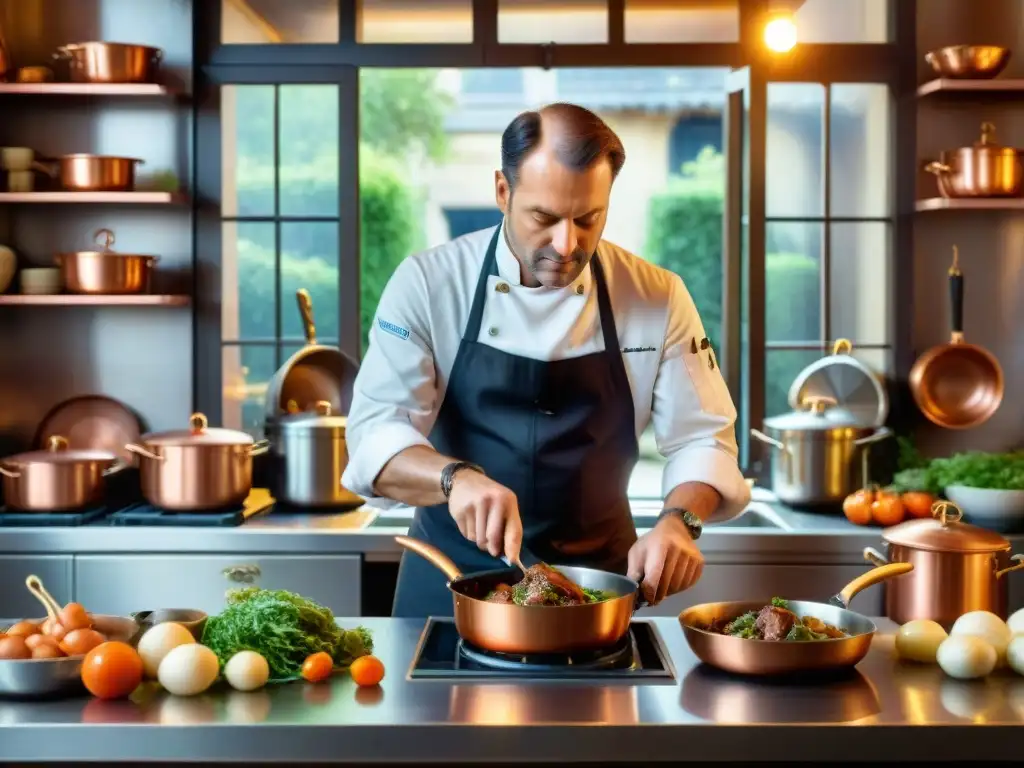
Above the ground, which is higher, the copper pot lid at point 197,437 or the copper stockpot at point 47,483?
the copper pot lid at point 197,437

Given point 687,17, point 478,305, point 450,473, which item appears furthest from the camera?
point 687,17

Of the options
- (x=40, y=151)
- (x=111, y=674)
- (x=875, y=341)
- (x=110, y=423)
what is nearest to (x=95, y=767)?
(x=111, y=674)

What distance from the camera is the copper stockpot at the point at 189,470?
3748 millimetres

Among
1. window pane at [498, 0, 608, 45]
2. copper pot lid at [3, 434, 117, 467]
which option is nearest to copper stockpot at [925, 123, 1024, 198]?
window pane at [498, 0, 608, 45]

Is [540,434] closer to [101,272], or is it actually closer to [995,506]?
[995,506]

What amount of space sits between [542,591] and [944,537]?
3.08 feet

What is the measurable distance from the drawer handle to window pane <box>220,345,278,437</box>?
2.79ft

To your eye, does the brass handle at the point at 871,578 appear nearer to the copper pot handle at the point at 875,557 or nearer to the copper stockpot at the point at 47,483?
the copper pot handle at the point at 875,557

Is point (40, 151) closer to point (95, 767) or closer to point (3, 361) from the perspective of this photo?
point (3, 361)

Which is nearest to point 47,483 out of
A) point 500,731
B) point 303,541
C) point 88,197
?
point 303,541

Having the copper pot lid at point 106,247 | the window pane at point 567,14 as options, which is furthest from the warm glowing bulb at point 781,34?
the copper pot lid at point 106,247

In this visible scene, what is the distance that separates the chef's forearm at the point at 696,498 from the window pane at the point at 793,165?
2.10 m

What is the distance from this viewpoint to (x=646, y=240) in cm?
1054

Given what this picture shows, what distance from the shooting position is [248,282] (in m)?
4.38
